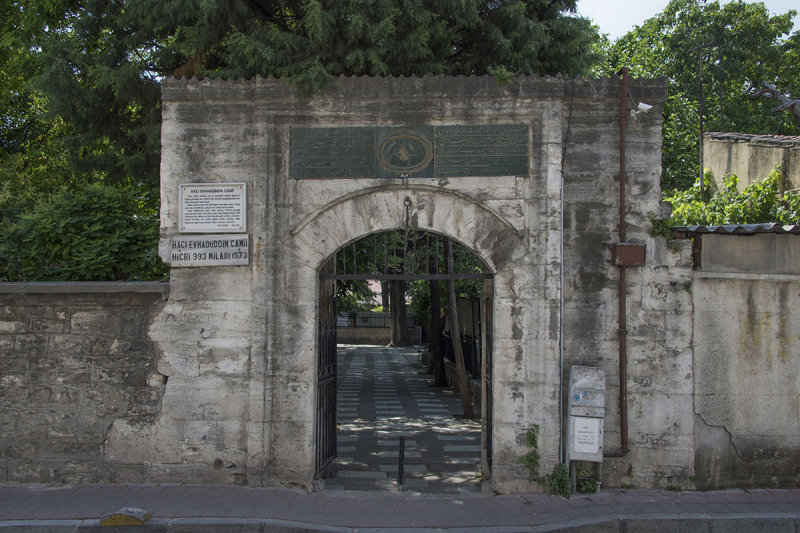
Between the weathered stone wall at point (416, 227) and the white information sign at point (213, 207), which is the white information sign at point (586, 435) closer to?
the weathered stone wall at point (416, 227)

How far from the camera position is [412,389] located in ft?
49.4

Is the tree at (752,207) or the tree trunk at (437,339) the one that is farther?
the tree trunk at (437,339)

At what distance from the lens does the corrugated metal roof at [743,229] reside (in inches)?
245

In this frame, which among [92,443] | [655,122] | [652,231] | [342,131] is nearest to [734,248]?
[652,231]

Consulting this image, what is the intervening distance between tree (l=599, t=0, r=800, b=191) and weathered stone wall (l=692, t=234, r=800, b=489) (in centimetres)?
1816

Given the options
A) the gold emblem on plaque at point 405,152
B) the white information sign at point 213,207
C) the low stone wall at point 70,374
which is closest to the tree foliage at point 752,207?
the gold emblem on plaque at point 405,152

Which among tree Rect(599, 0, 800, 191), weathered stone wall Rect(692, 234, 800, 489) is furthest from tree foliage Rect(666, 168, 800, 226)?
tree Rect(599, 0, 800, 191)

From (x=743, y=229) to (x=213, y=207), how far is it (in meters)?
5.42

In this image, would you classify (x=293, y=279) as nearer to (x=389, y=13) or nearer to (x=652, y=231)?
(x=389, y=13)

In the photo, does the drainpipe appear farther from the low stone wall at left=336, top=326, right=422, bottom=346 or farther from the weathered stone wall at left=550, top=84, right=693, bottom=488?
the low stone wall at left=336, top=326, right=422, bottom=346

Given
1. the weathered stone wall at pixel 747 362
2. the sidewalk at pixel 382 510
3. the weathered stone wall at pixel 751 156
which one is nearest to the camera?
the sidewalk at pixel 382 510

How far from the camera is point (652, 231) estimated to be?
6355mm

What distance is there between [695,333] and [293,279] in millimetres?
4176

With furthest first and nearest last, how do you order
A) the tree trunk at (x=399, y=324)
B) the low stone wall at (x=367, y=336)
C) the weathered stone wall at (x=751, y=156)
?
the low stone wall at (x=367, y=336), the tree trunk at (x=399, y=324), the weathered stone wall at (x=751, y=156)
